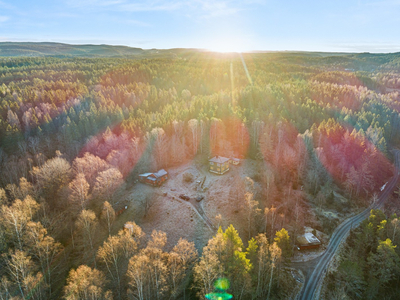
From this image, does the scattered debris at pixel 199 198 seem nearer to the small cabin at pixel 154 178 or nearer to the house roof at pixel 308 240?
the small cabin at pixel 154 178

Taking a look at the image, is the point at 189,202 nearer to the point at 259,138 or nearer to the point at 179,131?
the point at 179,131

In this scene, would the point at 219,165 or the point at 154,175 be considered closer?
the point at 154,175

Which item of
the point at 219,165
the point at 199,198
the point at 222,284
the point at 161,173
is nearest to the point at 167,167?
the point at 161,173

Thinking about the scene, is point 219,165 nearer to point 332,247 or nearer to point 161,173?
point 161,173

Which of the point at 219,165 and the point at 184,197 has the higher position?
the point at 219,165

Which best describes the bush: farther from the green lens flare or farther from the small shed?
the green lens flare

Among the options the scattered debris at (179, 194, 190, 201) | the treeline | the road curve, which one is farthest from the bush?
the treeline
